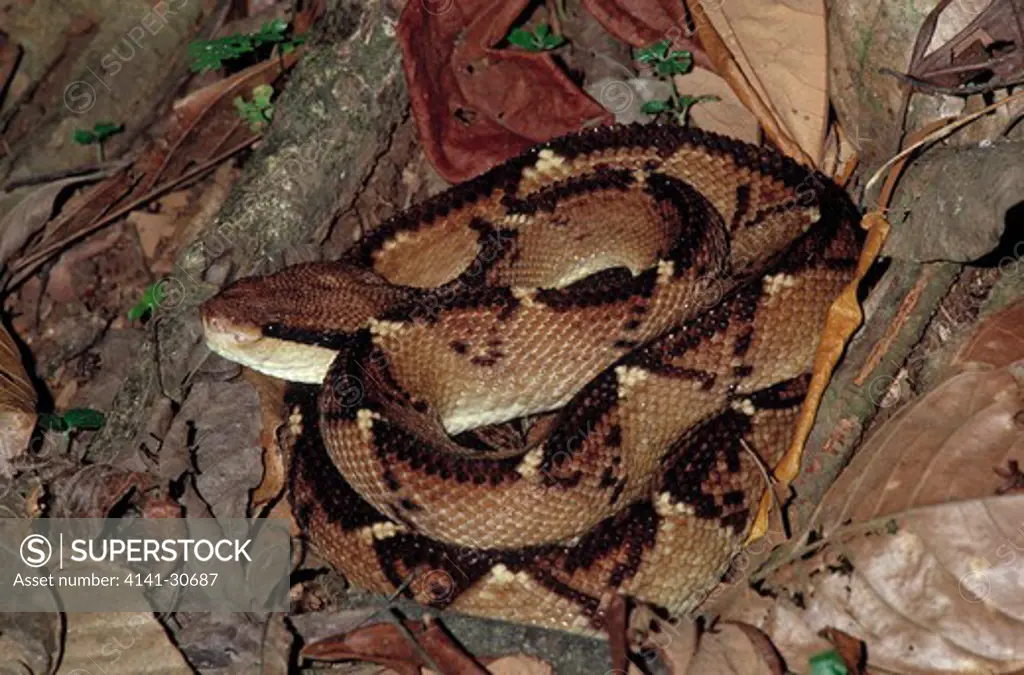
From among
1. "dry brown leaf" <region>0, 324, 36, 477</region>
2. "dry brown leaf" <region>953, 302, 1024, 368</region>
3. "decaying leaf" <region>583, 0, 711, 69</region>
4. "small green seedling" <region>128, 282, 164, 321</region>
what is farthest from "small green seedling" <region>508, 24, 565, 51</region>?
"dry brown leaf" <region>0, 324, 36, 477</region>

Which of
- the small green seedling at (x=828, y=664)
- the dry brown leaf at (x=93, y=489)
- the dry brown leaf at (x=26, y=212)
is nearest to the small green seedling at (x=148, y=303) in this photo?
the dry brown leaf at (x=26, y=212)

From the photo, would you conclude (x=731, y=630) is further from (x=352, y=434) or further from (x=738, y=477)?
(x=352, y=434)

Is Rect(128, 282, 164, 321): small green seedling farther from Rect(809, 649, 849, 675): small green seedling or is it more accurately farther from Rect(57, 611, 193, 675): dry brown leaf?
Rect(809, 649, 849, 675): small green seedling

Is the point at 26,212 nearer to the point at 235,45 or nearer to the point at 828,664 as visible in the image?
the point at 235,45

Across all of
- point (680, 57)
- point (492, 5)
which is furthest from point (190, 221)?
point (680, 57)

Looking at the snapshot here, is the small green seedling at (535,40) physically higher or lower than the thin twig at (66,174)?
higher

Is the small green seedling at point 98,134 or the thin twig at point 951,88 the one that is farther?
the small green seedling at point 98,134

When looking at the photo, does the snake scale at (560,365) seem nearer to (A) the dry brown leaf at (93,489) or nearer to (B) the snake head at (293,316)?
(B) the snake head at (293,316)
